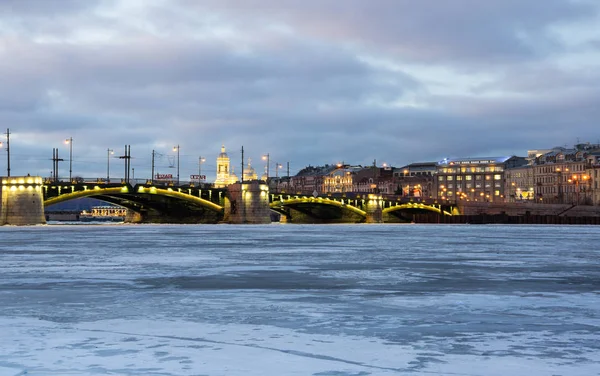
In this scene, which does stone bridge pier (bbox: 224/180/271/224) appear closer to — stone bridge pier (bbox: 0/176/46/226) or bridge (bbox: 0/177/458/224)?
bridge (bbox: 0/177/458/224)

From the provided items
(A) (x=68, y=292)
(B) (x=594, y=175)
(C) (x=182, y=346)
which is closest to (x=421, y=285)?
(A) (x=68, y=292)

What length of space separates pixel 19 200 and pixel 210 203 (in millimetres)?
27144

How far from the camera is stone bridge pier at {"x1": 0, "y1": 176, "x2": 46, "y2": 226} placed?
95.6 metres

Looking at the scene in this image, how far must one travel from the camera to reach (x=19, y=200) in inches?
3770

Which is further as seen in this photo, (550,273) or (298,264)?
(298,264)

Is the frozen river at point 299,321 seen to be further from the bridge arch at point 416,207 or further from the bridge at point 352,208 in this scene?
the bridge arch at point 416,207

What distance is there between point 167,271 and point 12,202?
7669cm

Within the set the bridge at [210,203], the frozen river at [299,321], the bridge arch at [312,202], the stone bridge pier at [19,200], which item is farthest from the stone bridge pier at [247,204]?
the frozen river at [299,321]

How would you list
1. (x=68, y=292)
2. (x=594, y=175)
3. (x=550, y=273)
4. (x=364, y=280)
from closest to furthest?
(x=68, y=292) → (x=364, y=280) → (x=550, y=273) → (x=594, y=175)

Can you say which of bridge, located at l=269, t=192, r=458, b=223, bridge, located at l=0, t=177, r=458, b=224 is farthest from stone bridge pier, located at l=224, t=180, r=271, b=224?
bridge, located at l=269, t=192, r=458, b=223

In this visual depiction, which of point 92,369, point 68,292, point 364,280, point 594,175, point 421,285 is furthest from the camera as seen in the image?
point 594,175

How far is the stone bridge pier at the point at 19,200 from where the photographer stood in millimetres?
95625

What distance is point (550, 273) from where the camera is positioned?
23969 mm

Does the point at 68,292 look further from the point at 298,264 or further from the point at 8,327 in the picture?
the point at 298,264
